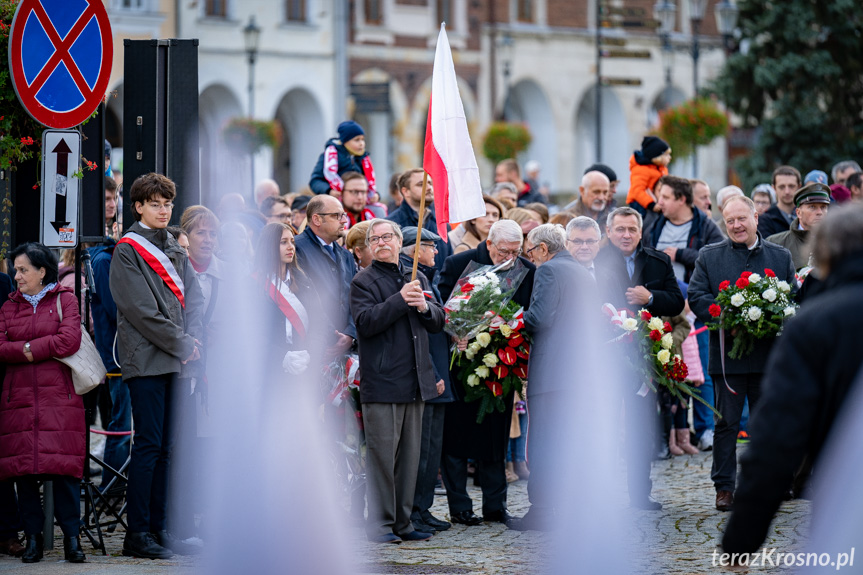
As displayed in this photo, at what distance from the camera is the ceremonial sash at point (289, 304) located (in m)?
9.38

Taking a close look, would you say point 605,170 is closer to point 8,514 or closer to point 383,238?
point 383,238

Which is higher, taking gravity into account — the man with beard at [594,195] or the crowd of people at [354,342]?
the man with beard at [594,195]

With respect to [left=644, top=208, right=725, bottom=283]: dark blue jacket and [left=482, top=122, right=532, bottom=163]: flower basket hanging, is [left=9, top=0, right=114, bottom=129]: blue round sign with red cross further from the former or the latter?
[left=482, top=122, right=532, bottom=163]: flower basket hanging

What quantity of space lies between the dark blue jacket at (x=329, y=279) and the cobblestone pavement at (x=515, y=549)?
1476 millimetres

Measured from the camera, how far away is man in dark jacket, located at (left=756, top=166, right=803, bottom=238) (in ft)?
43.4

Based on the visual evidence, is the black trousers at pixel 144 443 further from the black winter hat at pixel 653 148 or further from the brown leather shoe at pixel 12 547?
the black winter hat at pixel 653 148

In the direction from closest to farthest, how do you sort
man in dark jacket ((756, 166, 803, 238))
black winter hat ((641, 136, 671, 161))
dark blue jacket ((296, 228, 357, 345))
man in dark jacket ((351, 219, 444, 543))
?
man in dark jacket ((351, 219, 444, 543)) → dark blue jacket ((296, 228, 357, 345)) → man in dark jacket ((756, 166, 803, 238)) → black winter hat ((641, 136, 671, 161))

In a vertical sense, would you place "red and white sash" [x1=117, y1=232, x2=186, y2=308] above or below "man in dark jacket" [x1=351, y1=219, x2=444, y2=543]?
above

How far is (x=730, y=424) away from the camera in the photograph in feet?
32.4

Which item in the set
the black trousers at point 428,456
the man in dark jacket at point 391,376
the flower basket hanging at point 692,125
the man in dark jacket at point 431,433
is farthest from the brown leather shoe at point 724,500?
the flower basket hanging at point 692,125

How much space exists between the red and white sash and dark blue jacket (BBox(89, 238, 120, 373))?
1.49 meters

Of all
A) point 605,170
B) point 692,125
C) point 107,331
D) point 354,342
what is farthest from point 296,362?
point 692,125

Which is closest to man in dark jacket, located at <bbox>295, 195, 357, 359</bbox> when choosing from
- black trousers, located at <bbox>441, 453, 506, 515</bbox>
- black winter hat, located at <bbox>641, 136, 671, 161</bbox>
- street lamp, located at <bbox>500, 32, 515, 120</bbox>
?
black trousers, located at <bbox>441, 453, 506, 515</bbox>

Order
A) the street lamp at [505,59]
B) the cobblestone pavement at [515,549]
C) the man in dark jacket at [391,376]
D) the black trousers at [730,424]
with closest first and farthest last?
the cobblestone pavement at [515,549] < the man in dark jacket at [391,376] < the black trousers at [730,424] < the street lamp at [505,59]
